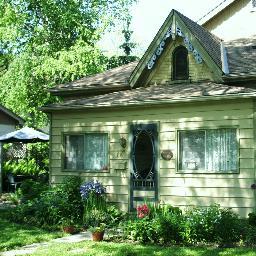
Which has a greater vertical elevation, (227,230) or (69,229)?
(227,230)

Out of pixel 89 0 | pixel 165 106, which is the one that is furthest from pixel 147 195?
pixel 89 0

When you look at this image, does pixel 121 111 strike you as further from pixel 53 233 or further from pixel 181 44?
pixel 53 233

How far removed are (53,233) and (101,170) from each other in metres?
3.14

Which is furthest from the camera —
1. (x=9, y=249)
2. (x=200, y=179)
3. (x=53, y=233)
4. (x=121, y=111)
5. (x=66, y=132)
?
(x=66, y=132)

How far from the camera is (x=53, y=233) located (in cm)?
1088

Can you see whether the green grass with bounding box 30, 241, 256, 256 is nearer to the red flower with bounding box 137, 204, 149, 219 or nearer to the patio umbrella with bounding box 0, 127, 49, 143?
the red flower with bounding box 137, 204, 149, 219

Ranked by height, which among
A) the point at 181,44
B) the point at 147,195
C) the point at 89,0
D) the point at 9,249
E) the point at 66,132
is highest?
the point at 89,0

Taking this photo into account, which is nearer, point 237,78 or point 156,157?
point 156,157

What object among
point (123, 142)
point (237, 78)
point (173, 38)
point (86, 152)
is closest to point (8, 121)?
point (86, 152)

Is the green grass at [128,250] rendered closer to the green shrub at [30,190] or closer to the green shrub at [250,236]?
the green shrub at [250,236]

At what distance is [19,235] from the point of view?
1053 cm

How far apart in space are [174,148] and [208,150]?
0.92 m

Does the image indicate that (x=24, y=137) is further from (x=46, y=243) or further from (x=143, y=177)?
(x=46, y=243)

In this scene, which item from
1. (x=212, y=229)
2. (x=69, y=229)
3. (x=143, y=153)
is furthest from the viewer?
(x=143, y=153)
